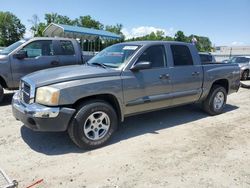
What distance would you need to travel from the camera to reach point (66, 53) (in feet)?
26.2

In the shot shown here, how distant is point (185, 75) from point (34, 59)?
427 cm

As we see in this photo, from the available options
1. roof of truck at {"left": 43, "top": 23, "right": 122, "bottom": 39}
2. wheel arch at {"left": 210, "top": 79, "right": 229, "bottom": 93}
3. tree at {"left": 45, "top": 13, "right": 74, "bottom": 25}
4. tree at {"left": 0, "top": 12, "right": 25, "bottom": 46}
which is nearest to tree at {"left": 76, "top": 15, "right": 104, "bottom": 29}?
tree at {"left": 45, "top": 13, "right": 74, "bottom": 25}

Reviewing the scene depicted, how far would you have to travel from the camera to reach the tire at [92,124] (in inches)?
163

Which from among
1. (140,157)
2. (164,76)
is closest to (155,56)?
(164,76)

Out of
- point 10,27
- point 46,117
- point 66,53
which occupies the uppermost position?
point 10,27

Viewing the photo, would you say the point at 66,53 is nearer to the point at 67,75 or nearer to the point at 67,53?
the point at 67,53

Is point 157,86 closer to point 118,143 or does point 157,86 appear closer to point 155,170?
point 118,143

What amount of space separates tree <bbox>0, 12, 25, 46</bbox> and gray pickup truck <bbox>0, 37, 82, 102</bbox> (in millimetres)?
74839

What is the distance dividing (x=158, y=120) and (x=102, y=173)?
273cm

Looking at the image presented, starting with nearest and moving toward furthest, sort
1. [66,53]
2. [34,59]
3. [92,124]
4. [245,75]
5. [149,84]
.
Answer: [92,124]
[149,84]
[34,59]
[66,53]
[245,75]

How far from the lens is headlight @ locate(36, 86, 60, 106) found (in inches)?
155

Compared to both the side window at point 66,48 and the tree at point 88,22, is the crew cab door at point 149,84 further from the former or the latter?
the tree at point 88,22

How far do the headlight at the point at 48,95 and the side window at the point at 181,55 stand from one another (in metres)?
2.71

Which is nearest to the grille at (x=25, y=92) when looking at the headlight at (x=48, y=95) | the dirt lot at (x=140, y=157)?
the headlight at (x=48, y=95)
